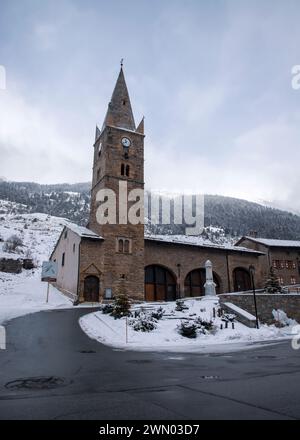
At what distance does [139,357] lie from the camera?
34.1 ft

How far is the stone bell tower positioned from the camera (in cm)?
3441

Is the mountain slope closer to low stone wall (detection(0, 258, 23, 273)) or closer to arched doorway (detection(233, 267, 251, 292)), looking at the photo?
arched doorway (detection(233, 267, 251, 292))

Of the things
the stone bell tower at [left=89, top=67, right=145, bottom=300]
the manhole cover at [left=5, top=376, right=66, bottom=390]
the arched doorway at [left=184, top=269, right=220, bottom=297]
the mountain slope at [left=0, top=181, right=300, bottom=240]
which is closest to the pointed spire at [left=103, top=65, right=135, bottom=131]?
the stone bell tower at [left=89, top=67, right=145, bottom=300]

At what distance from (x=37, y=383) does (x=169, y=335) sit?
10.6 metres

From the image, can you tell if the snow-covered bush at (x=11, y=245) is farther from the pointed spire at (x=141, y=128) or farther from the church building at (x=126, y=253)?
the pointed spire at (x=141, y=128)

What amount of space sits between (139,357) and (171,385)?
4.40 m

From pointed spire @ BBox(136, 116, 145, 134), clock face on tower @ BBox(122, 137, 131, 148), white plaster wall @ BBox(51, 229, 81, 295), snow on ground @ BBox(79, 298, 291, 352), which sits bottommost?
snow on ground @ BBox(79, 298, 291, 352)

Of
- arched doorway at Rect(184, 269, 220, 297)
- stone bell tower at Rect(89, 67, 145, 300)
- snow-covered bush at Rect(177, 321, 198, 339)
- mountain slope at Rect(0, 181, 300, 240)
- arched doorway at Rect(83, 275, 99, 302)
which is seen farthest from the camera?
mountain slope at Rect(0, 181, 300, 240)

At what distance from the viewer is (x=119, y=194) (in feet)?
123

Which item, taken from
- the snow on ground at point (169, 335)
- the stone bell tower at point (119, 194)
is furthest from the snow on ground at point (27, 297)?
the snow on ground at point (169, 335)

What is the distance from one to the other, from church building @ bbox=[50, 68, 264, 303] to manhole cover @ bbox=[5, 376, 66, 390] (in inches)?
963

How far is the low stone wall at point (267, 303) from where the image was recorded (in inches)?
1019

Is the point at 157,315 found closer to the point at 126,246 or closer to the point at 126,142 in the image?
the point at 126,246
